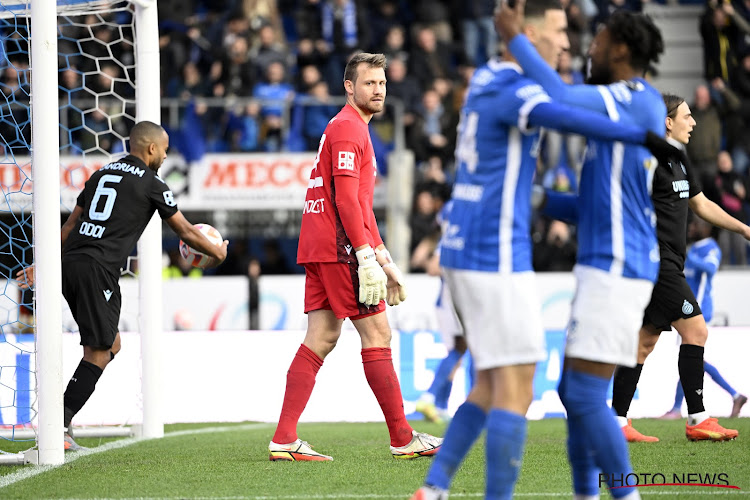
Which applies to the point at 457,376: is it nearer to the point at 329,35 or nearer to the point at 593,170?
the point at 593,170

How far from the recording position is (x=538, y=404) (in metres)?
10.0

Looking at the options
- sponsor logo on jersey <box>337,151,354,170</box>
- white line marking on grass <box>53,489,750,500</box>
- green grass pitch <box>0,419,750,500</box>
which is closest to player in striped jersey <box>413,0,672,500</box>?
white line marking on grass <box>53,489,750,500</box>

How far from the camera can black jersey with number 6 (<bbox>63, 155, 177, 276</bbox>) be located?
6.72 meters

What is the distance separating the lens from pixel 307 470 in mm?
5918

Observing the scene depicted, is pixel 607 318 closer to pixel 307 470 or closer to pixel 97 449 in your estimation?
pixel 307 470

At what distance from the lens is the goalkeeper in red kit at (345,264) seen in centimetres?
617

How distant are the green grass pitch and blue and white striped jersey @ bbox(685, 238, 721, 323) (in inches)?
87.3

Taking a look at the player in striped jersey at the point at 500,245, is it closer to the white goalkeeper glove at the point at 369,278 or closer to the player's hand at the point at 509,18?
the player's hand at the point at 509,18

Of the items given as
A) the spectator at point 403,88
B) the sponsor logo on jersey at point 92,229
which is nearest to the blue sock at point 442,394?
the sponsor logo on jersey at point 92,229

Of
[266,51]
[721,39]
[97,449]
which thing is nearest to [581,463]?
[97,449]

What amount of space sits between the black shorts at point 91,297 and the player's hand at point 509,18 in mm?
3695

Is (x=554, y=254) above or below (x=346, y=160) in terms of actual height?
below

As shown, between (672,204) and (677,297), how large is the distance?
28.3 inches

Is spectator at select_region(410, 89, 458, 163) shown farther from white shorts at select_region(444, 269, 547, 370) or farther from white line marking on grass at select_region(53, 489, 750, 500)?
white shorts at select_region(444, 269, 547, 370)
